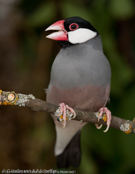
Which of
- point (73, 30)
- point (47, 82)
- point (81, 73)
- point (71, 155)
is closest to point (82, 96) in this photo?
point (81, 73)

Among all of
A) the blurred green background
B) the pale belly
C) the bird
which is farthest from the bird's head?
the blurred green background

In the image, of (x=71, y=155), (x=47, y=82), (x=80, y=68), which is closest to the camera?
(x=80, y=68)

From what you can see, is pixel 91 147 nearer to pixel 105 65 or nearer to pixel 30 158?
pixel 30 158

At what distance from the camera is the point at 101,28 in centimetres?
122

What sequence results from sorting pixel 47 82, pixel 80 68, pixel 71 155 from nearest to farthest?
pixel 80 68
pixel 71 155
pixel 47 82

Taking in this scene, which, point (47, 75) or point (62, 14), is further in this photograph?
point (47, 75)

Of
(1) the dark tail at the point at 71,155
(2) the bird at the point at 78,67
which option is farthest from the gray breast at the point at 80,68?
(1) the dark tail at the point at 71,155

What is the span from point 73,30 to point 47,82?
1.92ft

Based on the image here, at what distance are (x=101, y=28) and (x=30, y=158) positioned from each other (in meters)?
0.68

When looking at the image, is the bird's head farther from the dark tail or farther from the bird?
the dark tail

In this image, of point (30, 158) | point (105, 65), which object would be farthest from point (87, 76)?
point (30, 158)

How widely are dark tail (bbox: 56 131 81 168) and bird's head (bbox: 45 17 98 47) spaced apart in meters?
0.44

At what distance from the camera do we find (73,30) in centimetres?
83

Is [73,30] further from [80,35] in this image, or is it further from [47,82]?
[47,82]
